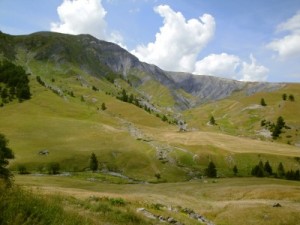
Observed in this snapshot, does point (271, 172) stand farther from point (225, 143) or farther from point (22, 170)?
point (22, 170)

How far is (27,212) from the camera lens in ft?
34.9

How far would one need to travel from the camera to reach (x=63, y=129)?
6363 inches

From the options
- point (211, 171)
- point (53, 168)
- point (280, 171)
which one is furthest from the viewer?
point (280, 171)

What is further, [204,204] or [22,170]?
[22,170]

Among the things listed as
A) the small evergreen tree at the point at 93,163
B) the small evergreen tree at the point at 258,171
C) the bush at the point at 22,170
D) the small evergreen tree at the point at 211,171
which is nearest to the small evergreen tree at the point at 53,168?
the bush at the point at 22,170

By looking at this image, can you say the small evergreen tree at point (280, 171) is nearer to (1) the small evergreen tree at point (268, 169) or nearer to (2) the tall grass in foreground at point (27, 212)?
(1) the small evergreen tree at point (268, 169)

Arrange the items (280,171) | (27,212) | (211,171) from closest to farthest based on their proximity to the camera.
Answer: (27,212)
(211,171)
(280,171)

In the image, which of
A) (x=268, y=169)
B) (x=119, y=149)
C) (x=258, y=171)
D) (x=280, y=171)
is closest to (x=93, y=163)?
(x=119, y=149)

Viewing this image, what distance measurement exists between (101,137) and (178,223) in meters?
Answer: 133

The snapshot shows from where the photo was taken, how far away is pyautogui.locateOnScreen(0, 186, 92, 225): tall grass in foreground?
9938mm

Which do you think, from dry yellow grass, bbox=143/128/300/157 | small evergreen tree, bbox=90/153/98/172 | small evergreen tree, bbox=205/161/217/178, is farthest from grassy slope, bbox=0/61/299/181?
small evergreen tree, bbox=205/161/217/178

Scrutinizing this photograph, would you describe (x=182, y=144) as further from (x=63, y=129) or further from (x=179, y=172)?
(x=63, y=129)

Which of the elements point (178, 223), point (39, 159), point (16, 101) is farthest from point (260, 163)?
point (16, 101)

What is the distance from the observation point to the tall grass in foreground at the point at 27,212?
994 centimetres
